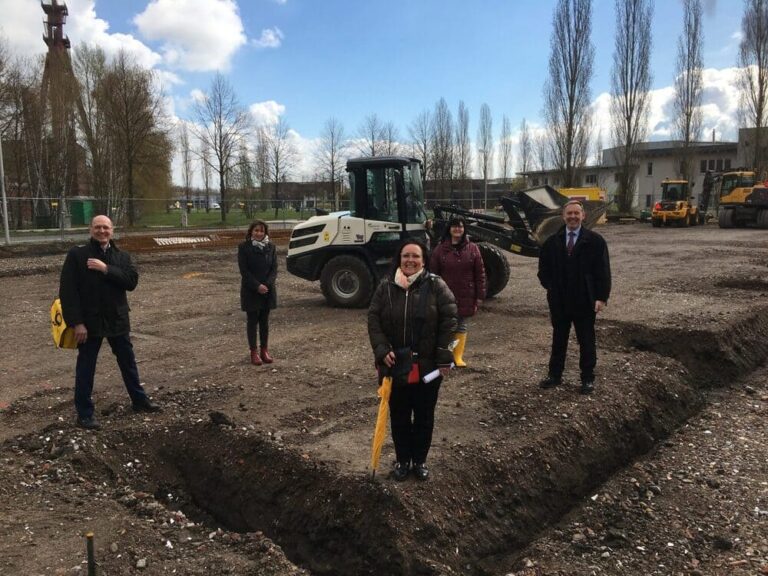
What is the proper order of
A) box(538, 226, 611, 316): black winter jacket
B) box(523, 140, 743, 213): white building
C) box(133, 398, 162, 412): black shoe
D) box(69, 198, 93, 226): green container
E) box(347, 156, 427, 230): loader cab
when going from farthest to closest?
box(523, 140, 743, 213): white building
box(69, 198, 93, 226): green container
box(347, 156, 427, 230): loader cab
box(538, 226, 611, 316): black winter jacket
box(133, 398, 162, 412): black shoe

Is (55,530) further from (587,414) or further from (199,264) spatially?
(199,264)

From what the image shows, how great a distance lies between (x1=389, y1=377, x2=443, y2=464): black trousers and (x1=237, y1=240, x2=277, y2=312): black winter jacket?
10.9 feet

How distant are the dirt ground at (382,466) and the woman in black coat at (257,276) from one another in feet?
1.87

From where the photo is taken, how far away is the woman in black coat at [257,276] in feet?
22.4

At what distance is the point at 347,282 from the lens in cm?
1070

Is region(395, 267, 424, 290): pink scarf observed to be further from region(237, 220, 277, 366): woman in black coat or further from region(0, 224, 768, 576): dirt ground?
region(237, 220, 277, 366): woman in black coat

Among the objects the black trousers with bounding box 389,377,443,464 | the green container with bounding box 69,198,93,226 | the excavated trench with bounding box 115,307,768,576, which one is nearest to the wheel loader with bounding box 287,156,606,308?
the excavated trench with bounding box 115,307,768,576

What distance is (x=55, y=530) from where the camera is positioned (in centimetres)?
365

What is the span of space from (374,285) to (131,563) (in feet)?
24.4

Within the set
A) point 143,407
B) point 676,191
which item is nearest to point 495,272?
point 143,407

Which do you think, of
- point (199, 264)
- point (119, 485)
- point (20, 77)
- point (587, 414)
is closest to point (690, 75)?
point (199, 264)

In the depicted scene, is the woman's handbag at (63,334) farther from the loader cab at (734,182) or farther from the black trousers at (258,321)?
the loader cab at (734,182)

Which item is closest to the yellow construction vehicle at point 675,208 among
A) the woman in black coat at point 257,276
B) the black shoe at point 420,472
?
the woman in black coat at point 257,276

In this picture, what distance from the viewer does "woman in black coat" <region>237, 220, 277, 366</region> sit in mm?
6836
